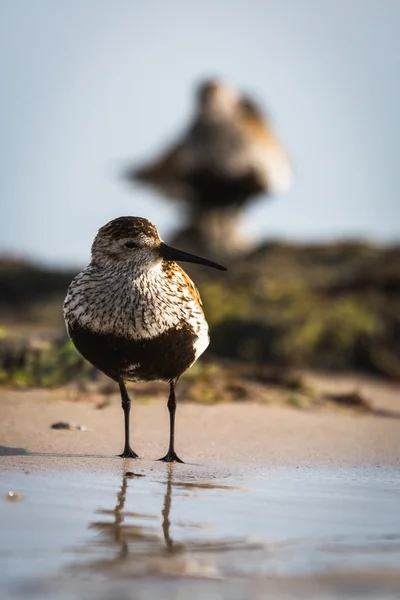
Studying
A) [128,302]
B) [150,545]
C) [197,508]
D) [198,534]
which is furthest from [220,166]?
[150,545]

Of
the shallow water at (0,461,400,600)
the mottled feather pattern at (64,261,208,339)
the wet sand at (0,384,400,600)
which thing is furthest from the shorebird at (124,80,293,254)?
the shallow water at (0,461,400,600)

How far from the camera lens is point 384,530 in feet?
14.6

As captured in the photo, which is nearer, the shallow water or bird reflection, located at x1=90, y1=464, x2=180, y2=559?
the shallow water

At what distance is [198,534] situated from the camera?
420cm

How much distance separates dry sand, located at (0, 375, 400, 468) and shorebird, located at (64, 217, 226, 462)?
0.40m

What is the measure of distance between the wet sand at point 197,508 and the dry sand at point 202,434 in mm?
17

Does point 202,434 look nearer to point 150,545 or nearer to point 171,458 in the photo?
point 171,458

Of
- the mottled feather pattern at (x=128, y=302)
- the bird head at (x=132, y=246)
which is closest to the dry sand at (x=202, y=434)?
the mottled feather pattern at (x=128, y=302)

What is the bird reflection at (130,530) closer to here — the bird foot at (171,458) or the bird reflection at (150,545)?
the bird reflection at (150,545)

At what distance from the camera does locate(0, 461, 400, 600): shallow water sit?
3.46m

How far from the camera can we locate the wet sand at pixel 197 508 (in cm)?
352

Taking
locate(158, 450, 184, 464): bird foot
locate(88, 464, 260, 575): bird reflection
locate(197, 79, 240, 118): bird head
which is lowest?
locate(88, 464, 260, 575): bird reflection

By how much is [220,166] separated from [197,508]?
19421 mm

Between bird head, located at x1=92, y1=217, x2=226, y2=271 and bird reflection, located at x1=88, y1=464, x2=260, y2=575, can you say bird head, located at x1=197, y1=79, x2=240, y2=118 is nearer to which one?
bird head, located at x1=92, y1=217, x2=226, y2=271
